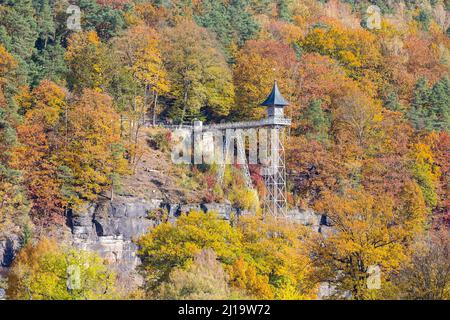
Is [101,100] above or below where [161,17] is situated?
below

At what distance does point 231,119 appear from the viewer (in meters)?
83.3

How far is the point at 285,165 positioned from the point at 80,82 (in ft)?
47.7

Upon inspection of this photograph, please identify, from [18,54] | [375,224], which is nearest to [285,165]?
[18,54]

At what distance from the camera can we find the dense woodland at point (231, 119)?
5172 cm

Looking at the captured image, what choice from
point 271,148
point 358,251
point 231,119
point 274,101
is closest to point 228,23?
point 231,119

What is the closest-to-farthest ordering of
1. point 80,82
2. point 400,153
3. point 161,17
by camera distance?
point 80,82 → point 400,153 → point 161,17

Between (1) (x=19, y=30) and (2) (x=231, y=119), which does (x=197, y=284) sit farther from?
(1) (x=19, y=30)

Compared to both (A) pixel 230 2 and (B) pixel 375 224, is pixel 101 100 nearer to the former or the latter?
(B) pixel 375 224

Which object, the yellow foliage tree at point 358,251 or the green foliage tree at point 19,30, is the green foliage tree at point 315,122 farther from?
the yellow foliage tree at point 358,251

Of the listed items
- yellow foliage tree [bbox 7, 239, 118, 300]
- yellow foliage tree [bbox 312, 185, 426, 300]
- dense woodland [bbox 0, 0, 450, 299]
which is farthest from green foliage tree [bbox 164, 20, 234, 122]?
yellow foliage tree [bbox 312, 185, 426, 300]

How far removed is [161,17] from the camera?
3575 inches

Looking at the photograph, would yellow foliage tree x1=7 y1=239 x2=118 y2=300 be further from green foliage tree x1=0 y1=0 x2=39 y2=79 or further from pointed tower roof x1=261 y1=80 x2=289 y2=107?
green foliage tree x1=0 y1=0 x2=39 y2=79

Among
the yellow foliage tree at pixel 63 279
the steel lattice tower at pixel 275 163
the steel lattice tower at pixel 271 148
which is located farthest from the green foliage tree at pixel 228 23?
the yellow foliage tree at pixel 63 279

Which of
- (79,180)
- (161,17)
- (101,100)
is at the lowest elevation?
(79,180)
